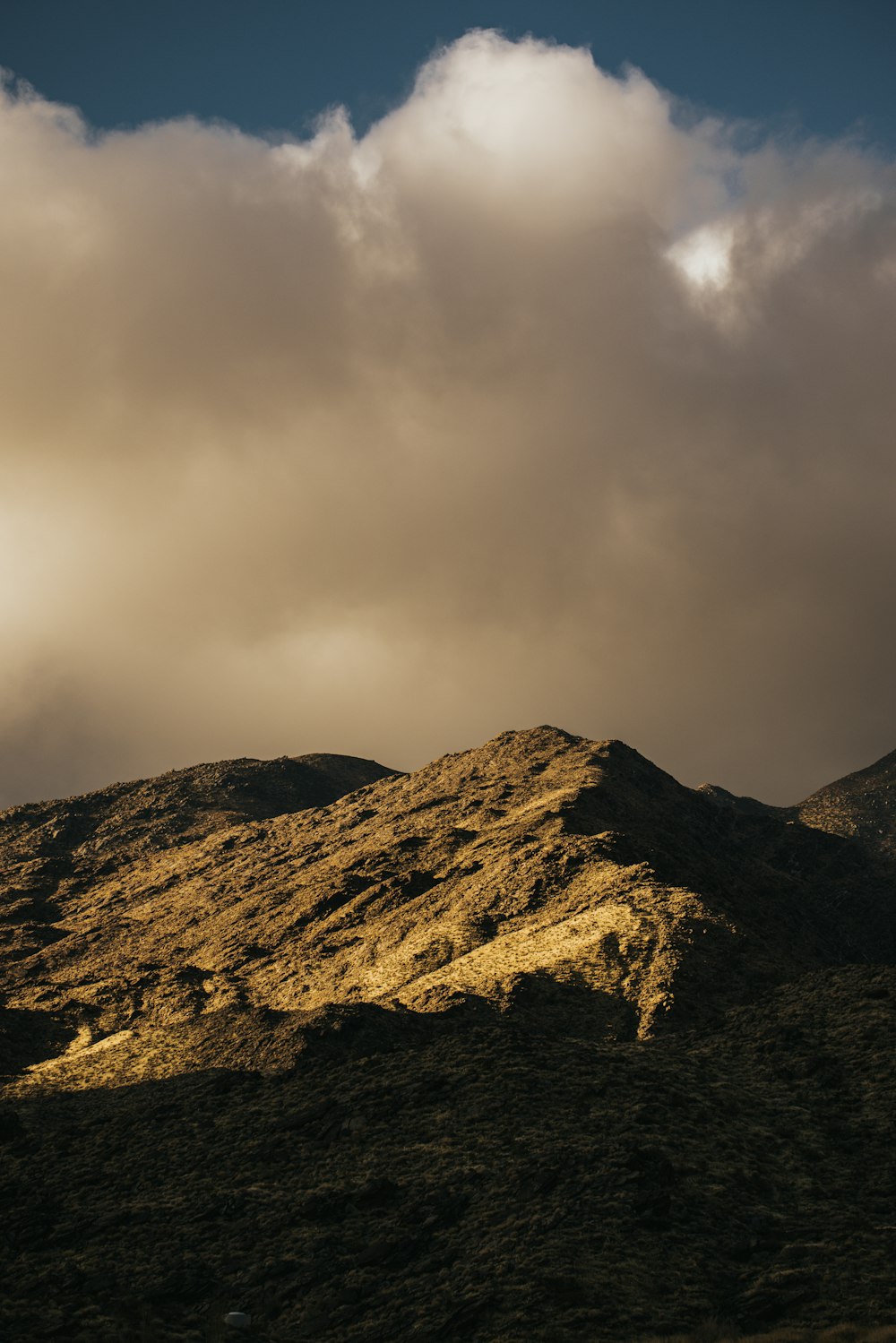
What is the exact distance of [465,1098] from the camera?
48.0 m

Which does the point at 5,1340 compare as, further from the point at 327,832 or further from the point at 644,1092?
the point at 327,832

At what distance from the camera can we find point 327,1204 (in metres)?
40.4

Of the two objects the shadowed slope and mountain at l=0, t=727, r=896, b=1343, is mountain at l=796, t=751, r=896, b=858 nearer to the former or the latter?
mountain at l=0, t=727, r=896, b=1343

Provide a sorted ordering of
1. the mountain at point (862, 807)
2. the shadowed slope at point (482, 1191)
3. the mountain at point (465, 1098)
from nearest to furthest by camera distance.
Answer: the shadowed slope at point (482, 1191) < the mountain at point (465, 1098) < the mountain at point (862, 807)

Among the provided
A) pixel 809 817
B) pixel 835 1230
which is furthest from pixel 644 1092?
pixel 809 817

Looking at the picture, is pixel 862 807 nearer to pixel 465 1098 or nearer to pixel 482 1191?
pixel 465 1098

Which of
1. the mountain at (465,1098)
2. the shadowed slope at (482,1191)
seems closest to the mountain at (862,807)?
the mountain at (465,1098)

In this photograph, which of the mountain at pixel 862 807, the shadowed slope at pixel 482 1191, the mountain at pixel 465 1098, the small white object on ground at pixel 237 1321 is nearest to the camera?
the small white object on ground at pixel 237 1321

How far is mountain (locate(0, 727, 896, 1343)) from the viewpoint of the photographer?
34.2 meters

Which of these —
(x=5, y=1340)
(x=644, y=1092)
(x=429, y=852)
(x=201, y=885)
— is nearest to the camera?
(x=5, y=1340)

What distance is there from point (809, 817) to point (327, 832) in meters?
91.2

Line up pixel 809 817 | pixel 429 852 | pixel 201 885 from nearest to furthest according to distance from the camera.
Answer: pixel 429 852 → pixel 201 885 → pixel 809 817

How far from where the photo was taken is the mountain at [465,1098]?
34156 millimetres

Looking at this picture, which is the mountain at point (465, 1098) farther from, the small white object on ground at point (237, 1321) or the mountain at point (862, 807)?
the mountain at point (862, 807)
